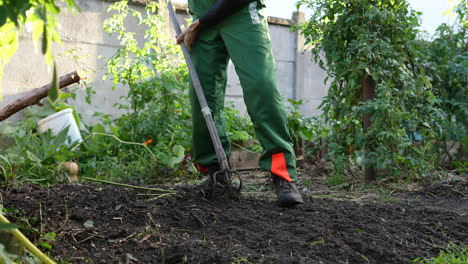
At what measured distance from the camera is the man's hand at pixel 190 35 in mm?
2820

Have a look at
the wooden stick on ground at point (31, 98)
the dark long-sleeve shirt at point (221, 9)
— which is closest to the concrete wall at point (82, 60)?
the wooden stick on ground at point (31, 98)

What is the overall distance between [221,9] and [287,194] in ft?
3.41

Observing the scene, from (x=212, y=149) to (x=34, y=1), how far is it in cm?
199

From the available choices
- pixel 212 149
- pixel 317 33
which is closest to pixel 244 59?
pixel 212 149

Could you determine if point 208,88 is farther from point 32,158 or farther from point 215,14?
point 32,158

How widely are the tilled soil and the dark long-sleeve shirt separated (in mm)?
933

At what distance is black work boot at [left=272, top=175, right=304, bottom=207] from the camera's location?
2.64m

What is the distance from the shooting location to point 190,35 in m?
2.87

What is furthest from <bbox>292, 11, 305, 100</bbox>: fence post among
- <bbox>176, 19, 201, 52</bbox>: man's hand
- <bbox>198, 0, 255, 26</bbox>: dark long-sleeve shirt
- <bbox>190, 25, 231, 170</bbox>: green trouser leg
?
<bbox>198, 0, 255, 26</bbox>: dark long-sleeve shirt

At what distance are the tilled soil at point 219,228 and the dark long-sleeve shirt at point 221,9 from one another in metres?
0.93

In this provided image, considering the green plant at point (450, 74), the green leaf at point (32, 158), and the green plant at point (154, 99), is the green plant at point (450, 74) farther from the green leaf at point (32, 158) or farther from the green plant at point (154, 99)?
the green leaf at point (32, 158)

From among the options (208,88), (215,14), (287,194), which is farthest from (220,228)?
(215,14)

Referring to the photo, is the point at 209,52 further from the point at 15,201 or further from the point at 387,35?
the point at 387,35

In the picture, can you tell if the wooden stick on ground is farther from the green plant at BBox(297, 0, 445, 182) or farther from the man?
the green plant at BBox(297, 0, 445, 182)
